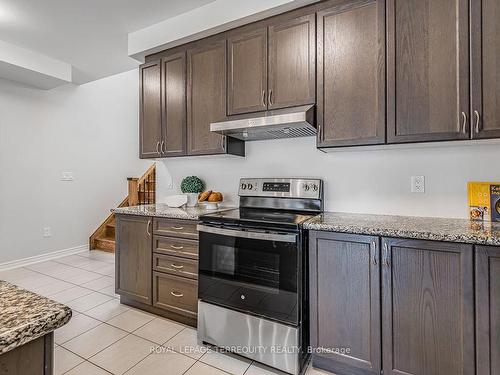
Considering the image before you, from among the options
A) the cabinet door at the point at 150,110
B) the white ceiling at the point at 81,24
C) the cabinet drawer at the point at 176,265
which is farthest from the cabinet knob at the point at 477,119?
the cabinet door at the point at 150,110

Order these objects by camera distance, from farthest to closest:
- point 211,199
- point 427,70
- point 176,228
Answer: point 211,199 → point 176,228 → point 427,70

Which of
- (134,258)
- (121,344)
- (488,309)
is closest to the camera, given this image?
(488,309)

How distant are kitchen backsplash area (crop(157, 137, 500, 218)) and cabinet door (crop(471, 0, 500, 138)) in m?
0.30

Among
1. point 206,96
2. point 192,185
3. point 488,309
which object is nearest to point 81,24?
point 206,96

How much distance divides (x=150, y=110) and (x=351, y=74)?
1976mm

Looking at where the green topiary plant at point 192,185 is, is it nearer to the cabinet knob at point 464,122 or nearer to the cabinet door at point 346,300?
the cabinet door at point 346,300

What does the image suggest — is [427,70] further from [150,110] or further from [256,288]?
[150,110]

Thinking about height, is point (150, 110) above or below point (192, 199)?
above

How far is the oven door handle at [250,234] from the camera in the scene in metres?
1.73

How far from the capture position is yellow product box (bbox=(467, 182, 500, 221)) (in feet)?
5.94

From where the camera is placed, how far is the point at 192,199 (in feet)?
9.28

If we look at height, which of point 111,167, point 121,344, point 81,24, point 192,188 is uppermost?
point 81,24

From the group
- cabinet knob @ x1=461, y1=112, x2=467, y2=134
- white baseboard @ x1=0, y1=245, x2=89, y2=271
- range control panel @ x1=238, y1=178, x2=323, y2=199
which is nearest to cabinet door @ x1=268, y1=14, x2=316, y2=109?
range control panel @ x1=238, y1=178, x2=323, y2=199

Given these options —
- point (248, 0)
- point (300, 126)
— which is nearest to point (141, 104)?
point (248, 0)
